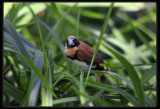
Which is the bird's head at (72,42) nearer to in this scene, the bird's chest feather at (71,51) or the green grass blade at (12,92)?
the bird's chest feather at (71,51)

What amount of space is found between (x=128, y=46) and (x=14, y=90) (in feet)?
5.34

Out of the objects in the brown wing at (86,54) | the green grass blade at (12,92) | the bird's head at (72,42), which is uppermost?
the bird's head at (72,42)

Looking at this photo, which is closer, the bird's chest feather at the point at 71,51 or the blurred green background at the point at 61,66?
the blurred green background at the point at 61,66

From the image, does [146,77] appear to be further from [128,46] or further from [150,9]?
[150,9]

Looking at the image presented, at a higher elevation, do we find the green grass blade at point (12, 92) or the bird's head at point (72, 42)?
the bird's head at point (72, 42)

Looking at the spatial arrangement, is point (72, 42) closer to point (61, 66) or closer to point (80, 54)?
point (80, 54)

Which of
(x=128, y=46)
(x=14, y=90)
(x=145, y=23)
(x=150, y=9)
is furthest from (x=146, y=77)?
(x=145, y=23)

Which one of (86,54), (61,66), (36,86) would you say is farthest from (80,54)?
(36,86)

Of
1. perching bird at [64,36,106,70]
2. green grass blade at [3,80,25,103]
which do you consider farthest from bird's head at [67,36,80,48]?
green grass blade at [3,80,25,103]

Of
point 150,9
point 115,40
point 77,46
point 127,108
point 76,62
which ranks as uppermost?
point 150,9

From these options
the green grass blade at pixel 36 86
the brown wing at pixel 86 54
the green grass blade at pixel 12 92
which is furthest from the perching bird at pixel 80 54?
the green grass blade at pixel 12 92

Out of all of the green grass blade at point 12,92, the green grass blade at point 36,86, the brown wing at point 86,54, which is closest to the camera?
the green grass blade at point 36,86

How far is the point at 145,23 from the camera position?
124 inches

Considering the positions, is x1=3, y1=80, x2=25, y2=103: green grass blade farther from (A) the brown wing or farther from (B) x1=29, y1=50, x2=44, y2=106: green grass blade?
(A) the brown wing
